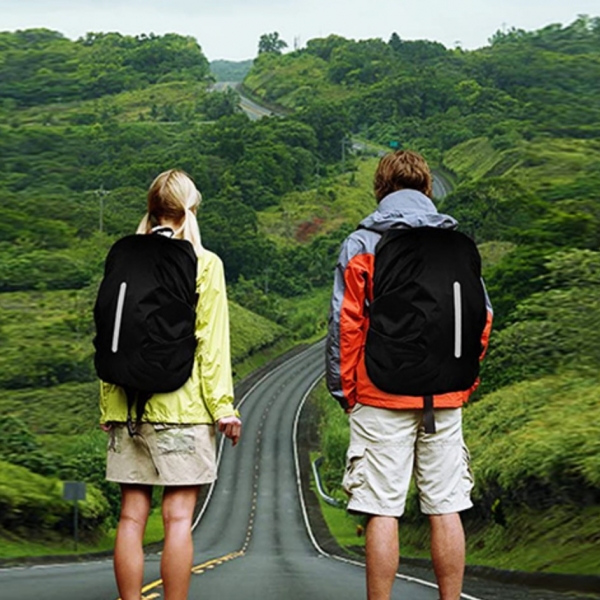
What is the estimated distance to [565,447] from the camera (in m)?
19.3

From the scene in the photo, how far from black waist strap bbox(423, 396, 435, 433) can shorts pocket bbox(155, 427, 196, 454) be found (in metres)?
1.16

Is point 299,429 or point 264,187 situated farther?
point 264,187

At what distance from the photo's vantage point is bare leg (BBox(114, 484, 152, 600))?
6852mm

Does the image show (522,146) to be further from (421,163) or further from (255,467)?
(421,163)

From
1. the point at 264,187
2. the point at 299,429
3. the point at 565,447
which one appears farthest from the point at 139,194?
the point at 565,447

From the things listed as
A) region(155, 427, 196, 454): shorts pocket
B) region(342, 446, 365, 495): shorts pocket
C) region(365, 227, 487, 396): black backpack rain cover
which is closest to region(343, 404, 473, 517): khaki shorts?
region(342, 446, 365, 495): shorts pocket

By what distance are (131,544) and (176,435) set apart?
58 centimetres

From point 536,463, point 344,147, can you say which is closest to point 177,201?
point 536,463

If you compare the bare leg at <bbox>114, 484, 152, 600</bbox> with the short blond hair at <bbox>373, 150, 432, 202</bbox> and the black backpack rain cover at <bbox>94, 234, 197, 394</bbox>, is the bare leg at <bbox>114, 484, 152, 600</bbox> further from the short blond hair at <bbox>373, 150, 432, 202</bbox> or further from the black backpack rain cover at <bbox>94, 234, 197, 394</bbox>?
the short blond hair at <bbox>373, 150, 432, 202</bbox>

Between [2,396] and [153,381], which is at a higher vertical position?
[153,381]

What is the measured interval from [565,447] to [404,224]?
12.7 meters

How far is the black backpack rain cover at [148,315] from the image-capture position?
6.92 metres

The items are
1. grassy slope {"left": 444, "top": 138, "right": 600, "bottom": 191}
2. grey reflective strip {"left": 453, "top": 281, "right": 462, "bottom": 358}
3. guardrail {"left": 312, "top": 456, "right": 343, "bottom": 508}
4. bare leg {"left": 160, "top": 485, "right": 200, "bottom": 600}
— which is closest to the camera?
bare leg {"left": 160, "top": 485, "right": 200, "bottom": 600}

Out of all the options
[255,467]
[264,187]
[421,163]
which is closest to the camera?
[421,163]
